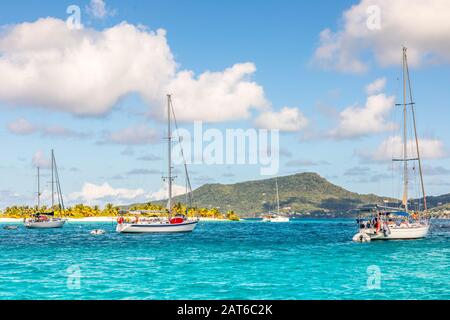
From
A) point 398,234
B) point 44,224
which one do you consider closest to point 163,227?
point 398,234

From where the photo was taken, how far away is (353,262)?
49125 mm

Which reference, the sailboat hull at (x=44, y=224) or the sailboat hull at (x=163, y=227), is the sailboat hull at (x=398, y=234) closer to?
the sailboat hull at (x=163, y=227)

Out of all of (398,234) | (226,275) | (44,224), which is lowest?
(226,275)

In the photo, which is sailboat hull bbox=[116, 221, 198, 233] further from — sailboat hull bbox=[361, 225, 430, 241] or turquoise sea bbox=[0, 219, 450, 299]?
turquoise sea bbox=[0, 219, 450, 299]

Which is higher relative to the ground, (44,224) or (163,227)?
(163,227)

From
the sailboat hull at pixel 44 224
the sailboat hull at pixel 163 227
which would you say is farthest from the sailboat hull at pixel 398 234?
the sailboat hull at pixel 44 224

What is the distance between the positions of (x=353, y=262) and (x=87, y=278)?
25.9 m

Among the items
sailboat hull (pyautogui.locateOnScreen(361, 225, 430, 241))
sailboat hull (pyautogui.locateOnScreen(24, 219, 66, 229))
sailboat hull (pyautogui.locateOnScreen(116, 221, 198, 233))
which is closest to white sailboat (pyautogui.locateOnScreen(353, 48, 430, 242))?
sailboat hull (pyautogui.locateOnScreen(361, 225, 430, 241))

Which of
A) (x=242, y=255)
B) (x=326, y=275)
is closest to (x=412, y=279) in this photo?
(x=326, y=275)

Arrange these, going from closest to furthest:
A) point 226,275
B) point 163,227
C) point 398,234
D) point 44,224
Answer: point 226,275
point 398,234
point 163,227
point 44,224

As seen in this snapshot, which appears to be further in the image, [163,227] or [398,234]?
[163,227]

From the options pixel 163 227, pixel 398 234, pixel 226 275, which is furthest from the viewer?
pixel 163 227

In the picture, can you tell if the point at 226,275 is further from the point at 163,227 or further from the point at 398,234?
the point at 163,227
